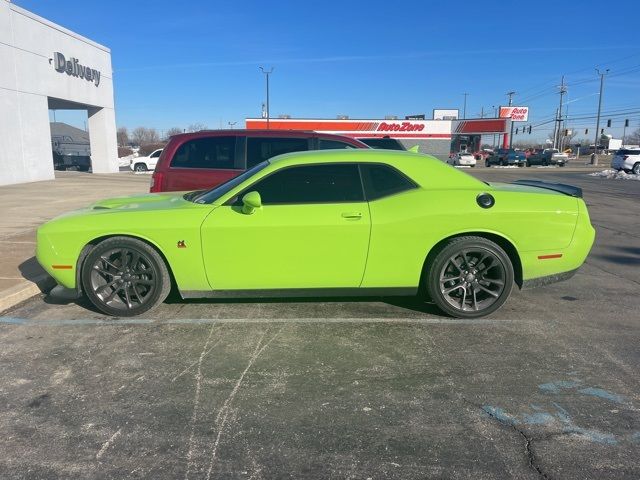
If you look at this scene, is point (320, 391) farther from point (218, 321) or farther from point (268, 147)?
point (268, 147)

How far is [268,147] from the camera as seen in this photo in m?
7.25

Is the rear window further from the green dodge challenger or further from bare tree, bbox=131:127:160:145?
bare tree, bbox=131:127:160:145

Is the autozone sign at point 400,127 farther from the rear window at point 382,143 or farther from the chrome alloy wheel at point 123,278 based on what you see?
the chrome alloy wheel at point 123,278

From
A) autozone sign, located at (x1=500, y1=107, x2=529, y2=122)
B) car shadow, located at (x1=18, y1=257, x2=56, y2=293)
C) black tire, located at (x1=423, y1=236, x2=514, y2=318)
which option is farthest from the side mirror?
autozone sign, located at (x1=500, y1=107, x2=529, y2=122)

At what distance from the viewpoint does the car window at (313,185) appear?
4.39 meters

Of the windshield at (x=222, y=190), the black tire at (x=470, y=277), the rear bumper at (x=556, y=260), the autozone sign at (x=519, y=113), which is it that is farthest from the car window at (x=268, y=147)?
the autozone sign at (x=519, y=113)

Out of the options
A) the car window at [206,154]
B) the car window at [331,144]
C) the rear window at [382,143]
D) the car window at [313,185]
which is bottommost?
the car window at [313,185]

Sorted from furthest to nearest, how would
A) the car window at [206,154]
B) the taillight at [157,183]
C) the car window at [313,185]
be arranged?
the car window at [206,154] < the taillight at [157,183] < the car window at [313,185]

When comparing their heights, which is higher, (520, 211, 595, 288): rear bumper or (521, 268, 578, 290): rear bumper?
(520, 211, 595, 288): rear bumper

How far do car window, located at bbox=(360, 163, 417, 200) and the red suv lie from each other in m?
3.00

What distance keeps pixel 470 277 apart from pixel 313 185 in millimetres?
1701

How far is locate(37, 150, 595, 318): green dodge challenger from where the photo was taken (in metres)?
4.26

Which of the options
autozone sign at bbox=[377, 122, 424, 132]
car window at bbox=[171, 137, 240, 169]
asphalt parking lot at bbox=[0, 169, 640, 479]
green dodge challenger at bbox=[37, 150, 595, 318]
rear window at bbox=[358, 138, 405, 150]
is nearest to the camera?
asphalt parking lot at bbox=[0, 169, 640, 479]

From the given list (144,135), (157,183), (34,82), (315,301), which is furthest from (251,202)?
(144,135)
